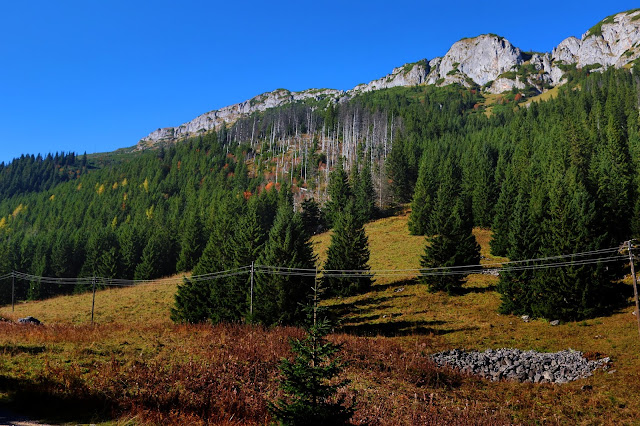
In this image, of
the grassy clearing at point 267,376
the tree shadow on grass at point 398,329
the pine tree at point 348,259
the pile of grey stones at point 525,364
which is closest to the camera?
the grassy clearing at point 267,376

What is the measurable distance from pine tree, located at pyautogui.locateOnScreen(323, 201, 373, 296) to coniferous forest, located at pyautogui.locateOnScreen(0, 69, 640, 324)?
284 millimetres

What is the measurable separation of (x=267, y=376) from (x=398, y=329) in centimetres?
1998

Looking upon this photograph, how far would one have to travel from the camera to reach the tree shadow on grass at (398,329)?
31.1 m

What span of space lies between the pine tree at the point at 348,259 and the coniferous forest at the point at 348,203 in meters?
0.28

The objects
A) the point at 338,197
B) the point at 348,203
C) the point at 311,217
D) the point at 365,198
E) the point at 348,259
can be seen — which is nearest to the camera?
the point at 348,259

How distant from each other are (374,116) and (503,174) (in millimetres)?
78312

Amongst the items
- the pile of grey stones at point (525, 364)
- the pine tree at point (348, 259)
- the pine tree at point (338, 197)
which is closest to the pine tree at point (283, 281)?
the pine tree at point (348, 259)

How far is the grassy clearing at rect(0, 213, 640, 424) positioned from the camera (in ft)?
34.9

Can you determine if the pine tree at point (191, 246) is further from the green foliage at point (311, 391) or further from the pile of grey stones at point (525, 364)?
the green foliage at point (311, 391)

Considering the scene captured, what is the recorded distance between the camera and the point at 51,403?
10.0m

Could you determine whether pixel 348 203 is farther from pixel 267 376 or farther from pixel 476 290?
pixel 267 376

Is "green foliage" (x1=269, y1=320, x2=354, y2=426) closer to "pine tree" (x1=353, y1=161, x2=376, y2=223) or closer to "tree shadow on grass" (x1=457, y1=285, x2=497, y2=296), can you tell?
"tree shadow on grass" (x1=457, y1=285, x2=497, y2=296)

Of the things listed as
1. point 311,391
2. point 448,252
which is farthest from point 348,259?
point 311,391

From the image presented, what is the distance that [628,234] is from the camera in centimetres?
4706
